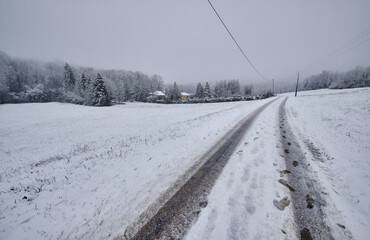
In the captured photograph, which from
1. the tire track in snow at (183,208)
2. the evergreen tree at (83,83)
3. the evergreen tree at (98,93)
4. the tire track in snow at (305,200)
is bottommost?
the tire track in snow at (183,208)

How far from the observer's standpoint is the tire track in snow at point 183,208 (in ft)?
8.78

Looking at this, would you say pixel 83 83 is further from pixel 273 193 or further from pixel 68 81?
pixel 273 193

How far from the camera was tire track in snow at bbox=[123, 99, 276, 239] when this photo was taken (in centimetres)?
268

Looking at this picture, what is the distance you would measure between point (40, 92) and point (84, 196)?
85424 millimetres

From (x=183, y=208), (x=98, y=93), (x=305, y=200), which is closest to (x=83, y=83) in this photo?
(x=98, y=93)

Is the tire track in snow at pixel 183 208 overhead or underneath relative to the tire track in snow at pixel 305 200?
underneath

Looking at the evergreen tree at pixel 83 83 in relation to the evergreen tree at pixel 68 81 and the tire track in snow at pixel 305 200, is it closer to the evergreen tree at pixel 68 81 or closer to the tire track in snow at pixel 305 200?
the evergreen tree at pixel 68 81

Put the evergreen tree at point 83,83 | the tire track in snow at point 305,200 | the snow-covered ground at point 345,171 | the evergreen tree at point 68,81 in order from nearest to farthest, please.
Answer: the tire track in snow at point 305,200
the snow-covered ground at point 345,171
the evergreen tree at point 83,83
the evergreen tree at point 68,81

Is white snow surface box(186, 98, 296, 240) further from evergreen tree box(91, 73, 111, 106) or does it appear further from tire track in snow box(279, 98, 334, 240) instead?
evergreen tree box(91, 73, 111, 106)

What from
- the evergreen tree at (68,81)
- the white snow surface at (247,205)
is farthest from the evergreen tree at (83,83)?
the white snow surface at (247,205)

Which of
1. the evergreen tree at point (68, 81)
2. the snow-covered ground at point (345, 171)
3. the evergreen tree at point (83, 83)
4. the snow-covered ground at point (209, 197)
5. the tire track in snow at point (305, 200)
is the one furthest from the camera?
the evergreen tree at point (68, 81)

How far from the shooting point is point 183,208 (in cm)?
325

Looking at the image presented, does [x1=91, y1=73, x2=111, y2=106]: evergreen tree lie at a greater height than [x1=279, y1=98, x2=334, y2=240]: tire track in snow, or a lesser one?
greater

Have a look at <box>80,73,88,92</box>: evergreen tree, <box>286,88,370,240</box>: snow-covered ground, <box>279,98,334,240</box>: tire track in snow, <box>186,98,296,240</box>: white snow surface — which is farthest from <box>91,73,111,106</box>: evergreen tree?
<box>279,98,334,240</box>: tire track in snow
